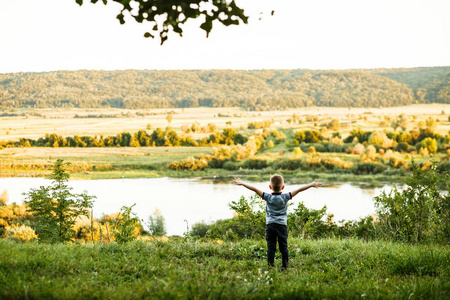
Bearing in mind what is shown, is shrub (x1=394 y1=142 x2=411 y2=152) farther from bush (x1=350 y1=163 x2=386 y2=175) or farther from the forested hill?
the forested hill

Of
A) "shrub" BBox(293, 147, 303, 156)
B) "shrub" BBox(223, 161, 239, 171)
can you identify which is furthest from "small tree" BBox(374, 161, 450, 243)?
"shrub" BBox(293, 147, 303, 156)

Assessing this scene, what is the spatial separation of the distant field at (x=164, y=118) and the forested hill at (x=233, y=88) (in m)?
2.04

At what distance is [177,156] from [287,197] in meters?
55.4

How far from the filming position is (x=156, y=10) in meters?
3.85

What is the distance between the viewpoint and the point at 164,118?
7425cm

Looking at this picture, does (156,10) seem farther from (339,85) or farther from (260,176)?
(339,85)

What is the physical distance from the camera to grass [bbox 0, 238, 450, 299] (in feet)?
10.3

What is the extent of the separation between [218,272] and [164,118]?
235 ft

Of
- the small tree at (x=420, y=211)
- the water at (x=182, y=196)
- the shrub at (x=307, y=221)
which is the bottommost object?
the water at (x=182, y=196)

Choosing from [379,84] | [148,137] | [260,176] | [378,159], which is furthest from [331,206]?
[379,84]

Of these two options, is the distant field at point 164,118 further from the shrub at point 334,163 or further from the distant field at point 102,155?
the shrub at point 334,163

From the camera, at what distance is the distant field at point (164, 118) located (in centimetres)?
5706

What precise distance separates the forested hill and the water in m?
25.9

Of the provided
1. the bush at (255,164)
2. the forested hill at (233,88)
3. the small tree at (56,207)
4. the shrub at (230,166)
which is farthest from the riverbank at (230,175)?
the small tree at (56,207)
